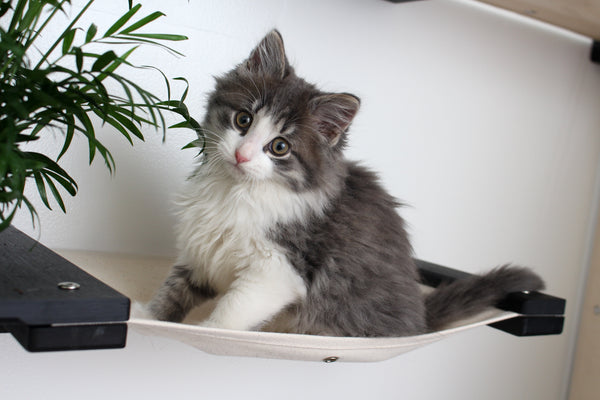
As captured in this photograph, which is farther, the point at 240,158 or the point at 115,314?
the point at 240,158

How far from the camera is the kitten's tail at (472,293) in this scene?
1.56m

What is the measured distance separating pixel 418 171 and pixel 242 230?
44.6 inches

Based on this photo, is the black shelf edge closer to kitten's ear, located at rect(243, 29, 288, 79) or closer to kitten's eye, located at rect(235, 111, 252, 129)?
kitten's eye, located at rect(235, 111, 252, 129)

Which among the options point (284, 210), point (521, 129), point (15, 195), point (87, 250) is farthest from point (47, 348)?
point (521, 129)

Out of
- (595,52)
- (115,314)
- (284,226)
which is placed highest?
(595,52)

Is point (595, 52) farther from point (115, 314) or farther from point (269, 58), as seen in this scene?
point (115, 314)

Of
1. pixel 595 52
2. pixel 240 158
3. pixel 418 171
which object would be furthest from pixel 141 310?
pixel 595 52

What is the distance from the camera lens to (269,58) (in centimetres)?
142

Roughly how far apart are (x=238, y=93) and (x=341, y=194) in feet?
1.08

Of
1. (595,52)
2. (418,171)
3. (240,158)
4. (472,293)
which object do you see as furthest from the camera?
(595,52)

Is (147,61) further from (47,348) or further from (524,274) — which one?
(524,274)

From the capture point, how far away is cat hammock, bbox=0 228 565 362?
0.87 m

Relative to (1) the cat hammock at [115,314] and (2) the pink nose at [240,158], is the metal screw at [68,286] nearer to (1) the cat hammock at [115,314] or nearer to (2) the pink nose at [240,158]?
(1) the cat hammock at [115,314]

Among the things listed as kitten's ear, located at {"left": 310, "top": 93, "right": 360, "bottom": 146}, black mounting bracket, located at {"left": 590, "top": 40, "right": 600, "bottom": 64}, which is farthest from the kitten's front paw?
black mounting bracket, located at {"left": 590, "top": 40, "right": 600, "bottom": 64}
